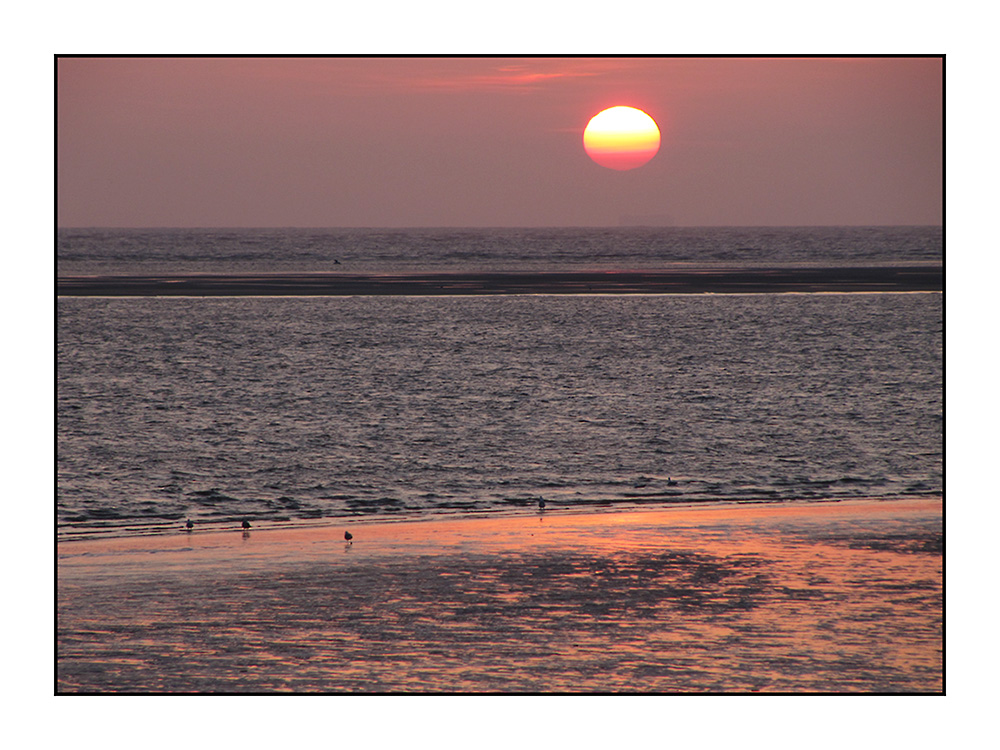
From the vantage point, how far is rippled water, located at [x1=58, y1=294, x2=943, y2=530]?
1775cm

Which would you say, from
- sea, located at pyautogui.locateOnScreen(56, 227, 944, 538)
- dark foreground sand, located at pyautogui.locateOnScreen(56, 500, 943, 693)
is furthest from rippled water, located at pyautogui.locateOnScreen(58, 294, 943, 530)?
dark foreground sand, located at pyautogui.locateOnScreen(56, 500, 943, 693)

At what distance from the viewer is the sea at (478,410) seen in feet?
57.6

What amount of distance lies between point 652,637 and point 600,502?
6.11 metres

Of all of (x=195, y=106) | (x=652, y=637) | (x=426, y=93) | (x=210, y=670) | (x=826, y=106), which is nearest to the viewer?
(x=210, y=670)

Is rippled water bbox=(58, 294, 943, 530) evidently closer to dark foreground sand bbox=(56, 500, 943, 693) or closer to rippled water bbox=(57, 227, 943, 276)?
dark foreground sand bbox=(56, 500, 943, 693)

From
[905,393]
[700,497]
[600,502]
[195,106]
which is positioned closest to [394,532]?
[600,502]

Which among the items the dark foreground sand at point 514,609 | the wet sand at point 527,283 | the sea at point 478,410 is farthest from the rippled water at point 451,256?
the dark foreground sand at point 514,609

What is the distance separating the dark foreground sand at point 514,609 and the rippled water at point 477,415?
264cm

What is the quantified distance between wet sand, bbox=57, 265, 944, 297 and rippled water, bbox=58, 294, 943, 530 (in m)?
21.1

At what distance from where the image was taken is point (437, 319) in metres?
51.2

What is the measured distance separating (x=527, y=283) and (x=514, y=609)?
231ft

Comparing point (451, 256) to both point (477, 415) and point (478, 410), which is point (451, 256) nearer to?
point (478, 410)

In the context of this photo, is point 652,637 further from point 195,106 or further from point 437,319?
point 437,319

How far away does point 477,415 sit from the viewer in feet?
83.4
